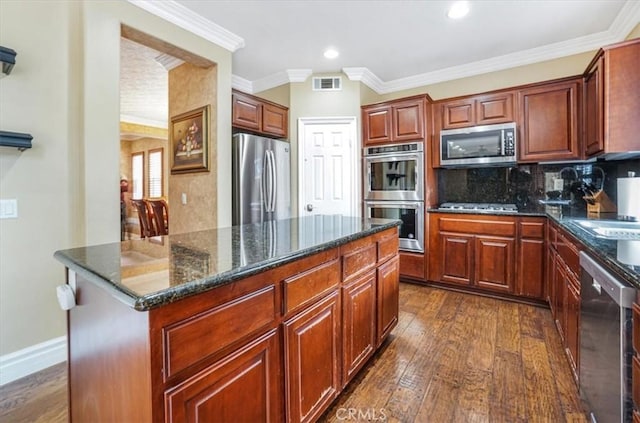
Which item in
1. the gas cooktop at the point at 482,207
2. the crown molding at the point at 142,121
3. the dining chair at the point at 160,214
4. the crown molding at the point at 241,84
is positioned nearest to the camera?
the gas cooktop at the point at 482,207

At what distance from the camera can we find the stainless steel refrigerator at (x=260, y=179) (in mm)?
3333

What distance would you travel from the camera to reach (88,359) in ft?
3.69

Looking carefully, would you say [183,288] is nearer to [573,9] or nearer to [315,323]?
[315,323]

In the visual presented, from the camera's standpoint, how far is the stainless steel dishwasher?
1.03 metres

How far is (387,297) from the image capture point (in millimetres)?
2201

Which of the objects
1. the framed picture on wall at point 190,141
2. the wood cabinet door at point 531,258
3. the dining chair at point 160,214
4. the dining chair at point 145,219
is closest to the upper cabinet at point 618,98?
the wood cabinet door at point 531,258

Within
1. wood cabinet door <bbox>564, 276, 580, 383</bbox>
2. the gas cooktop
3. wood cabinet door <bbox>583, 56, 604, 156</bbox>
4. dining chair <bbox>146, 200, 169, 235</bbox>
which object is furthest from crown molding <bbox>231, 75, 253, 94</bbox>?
wood cabinet door <bbox>564, 276, 580, 383</bbox>

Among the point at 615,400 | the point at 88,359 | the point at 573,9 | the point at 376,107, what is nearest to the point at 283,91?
the point at 376,107

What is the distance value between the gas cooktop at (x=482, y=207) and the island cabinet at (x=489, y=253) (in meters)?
0.13

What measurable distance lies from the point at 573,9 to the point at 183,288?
3.71 m

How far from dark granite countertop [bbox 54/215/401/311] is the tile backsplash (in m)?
2.63

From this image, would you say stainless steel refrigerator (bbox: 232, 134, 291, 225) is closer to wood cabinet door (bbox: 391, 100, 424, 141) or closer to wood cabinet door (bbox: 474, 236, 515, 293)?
wood cabinet door (bbox: 391, 100, 424, 141)

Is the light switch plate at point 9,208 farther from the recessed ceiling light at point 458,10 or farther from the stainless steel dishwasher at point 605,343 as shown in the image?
the recessed ceiling light at point 458,10

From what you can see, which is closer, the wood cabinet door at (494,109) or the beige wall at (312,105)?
the wood cabinet door at (494,109)
